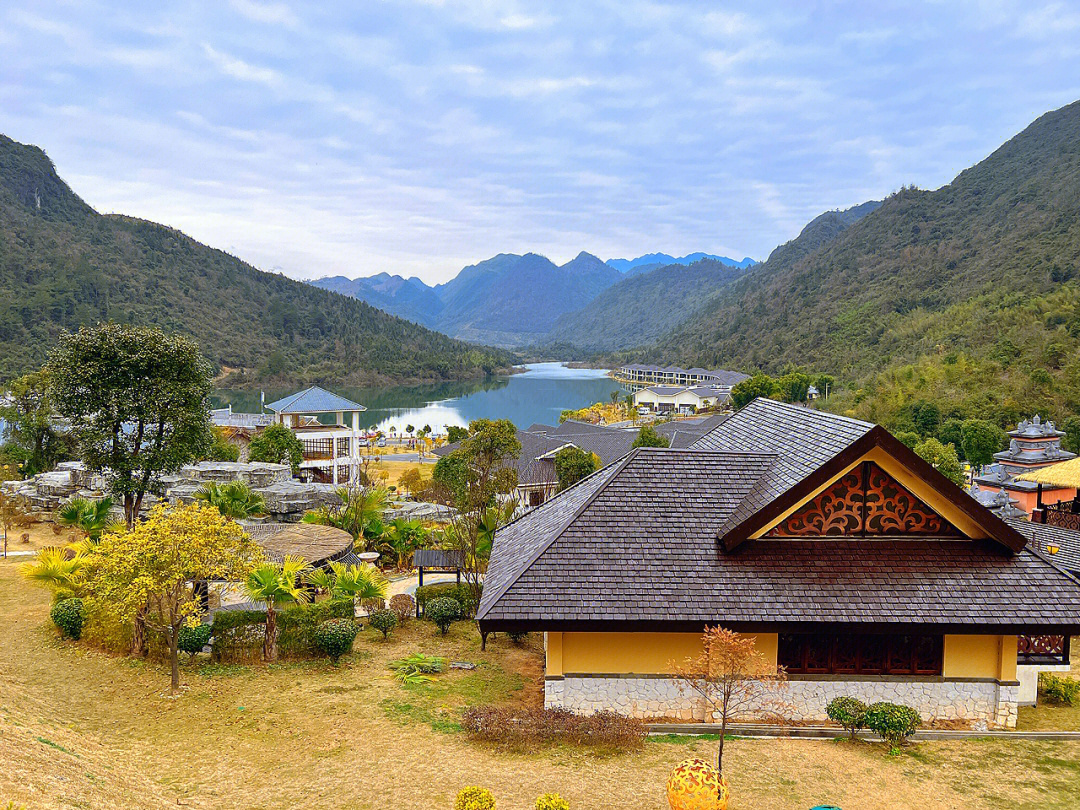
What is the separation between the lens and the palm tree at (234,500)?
1797cm

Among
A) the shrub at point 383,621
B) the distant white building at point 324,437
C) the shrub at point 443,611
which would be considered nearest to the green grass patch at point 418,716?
the shrub at point 383,621

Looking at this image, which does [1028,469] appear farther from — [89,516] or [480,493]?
[89,516]

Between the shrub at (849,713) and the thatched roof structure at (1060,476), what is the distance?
14156mm

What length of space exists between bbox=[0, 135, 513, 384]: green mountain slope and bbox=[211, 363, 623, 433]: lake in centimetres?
834

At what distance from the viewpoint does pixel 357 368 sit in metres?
125

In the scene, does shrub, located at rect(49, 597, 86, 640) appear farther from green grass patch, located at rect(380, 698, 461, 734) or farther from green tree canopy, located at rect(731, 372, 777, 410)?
green tree canopy, located at rect(731, 372, 777, 410)

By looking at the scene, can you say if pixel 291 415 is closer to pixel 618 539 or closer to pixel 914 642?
pixel 618 539

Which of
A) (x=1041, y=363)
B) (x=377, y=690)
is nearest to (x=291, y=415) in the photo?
(x=377, y=690)

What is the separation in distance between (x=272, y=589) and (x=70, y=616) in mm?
3775

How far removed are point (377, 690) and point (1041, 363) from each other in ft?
148

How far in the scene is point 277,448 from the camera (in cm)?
3050

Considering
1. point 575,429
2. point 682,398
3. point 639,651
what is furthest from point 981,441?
point 682,398

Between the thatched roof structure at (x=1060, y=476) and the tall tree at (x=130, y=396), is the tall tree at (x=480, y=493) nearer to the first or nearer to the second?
the tall tree at (x=130, y=396)

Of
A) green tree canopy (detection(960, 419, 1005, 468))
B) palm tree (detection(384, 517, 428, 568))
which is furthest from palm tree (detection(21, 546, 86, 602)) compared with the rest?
green tree canopy (detection(960, 419, 1005, 468))
